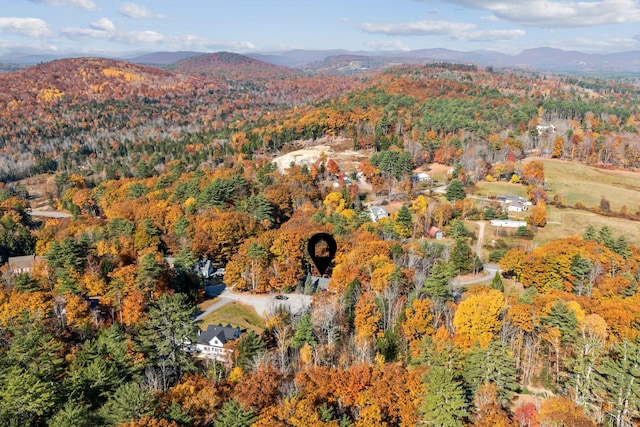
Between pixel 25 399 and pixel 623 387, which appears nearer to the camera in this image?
pixel 25 399

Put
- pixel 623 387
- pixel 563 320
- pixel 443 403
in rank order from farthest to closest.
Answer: pixel 563 320 < pixel 623 387 < pixel 443 403

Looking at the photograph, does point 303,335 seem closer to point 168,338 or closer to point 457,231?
point 168,338

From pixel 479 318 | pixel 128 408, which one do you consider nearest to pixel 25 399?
pixel 128 408

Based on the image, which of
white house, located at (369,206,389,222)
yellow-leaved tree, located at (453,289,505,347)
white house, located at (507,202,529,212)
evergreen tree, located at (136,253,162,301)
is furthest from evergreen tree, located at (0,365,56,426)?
white house, located at (507,202,529,212)

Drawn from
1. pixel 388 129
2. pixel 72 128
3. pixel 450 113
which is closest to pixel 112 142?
pixel 72 128

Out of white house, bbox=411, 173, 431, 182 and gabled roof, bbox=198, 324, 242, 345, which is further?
white house, bbox=411, 173, 431, 182

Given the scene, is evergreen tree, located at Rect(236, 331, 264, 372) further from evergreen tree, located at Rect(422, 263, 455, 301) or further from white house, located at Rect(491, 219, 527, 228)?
white house, located at Rect(491, 219, 527, 228)

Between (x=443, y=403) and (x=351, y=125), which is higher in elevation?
(x=351, y=125)
